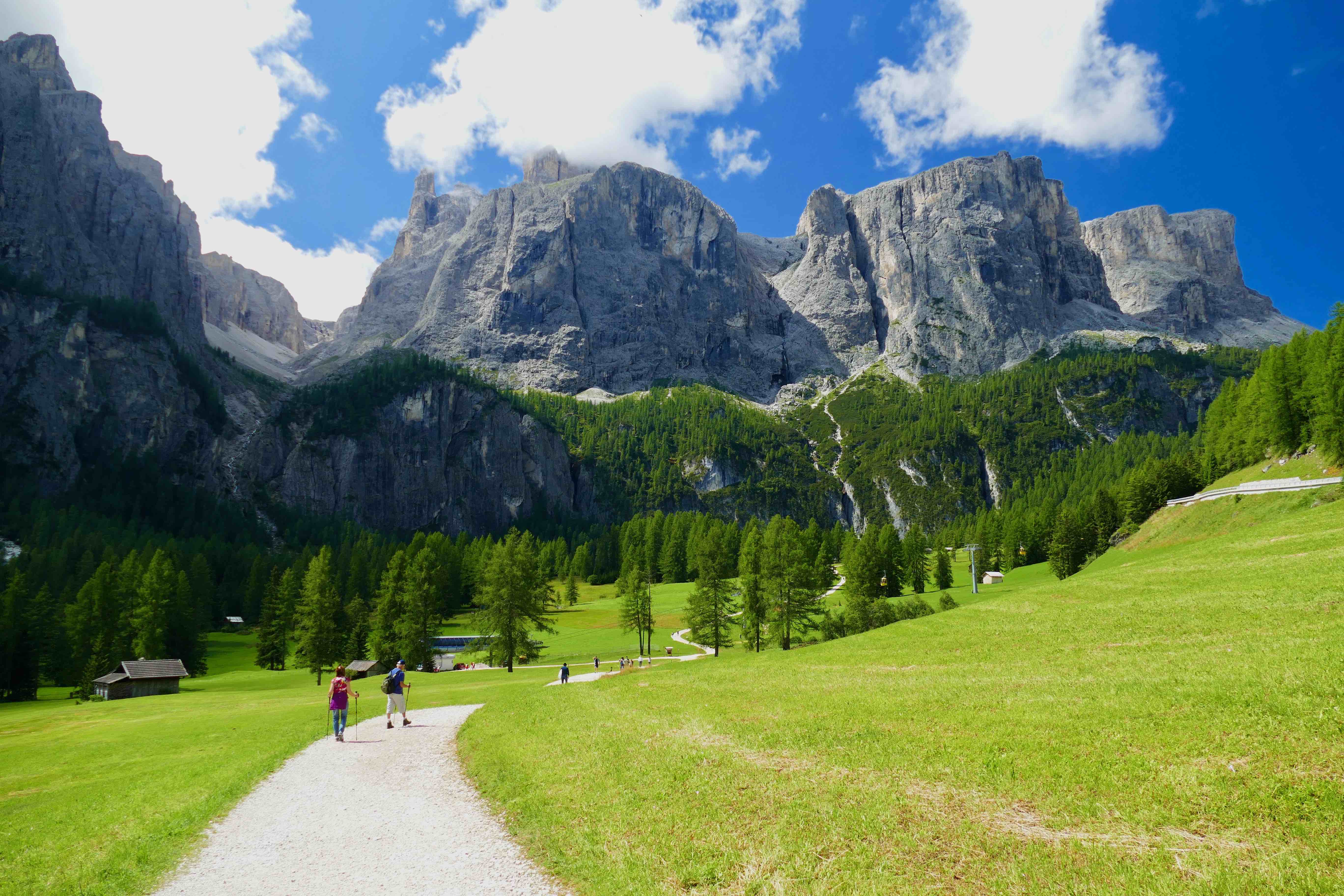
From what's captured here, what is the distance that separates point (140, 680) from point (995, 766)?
252 ft

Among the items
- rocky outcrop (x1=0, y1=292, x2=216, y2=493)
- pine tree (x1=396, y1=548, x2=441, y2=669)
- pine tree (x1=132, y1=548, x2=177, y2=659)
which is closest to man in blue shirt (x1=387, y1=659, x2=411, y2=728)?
pine tree (x1=396, y1=548, x2=441, y2=669)

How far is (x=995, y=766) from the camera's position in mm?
→ 13531

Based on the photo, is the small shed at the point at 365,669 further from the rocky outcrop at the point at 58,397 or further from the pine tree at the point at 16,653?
the rocky outcrop at the point at 58,397

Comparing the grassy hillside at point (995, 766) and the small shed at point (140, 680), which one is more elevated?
the grassy hillside at point (995, 766)

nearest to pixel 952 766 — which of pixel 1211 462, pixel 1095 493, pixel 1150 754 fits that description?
pixel 1150 754

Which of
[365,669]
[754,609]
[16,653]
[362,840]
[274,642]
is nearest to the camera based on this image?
[362,840]

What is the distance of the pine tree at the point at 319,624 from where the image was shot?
222ft

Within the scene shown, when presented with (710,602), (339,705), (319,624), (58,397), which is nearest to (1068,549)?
(710,602)

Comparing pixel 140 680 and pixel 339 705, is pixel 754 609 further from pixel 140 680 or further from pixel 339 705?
pixel 140 680

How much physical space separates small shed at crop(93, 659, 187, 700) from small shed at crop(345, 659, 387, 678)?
1588cm

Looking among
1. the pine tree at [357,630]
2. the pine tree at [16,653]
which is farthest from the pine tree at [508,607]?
the pine tree at [16,653]

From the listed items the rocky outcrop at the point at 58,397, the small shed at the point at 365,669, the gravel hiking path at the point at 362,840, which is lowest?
the small shed at the point at 365,669

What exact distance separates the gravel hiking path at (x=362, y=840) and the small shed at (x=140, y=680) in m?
57.7

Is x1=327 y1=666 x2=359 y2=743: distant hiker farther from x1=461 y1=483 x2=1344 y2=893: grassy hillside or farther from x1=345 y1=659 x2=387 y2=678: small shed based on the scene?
x1=345 y1=659 x2=387 y2=678: small shed
